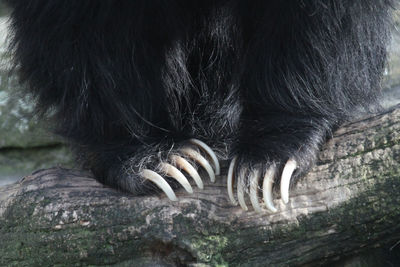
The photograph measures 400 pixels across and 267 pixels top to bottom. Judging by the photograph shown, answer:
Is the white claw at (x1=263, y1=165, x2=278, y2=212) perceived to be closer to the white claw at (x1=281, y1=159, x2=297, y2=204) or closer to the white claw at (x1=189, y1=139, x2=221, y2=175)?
the white claw at (x1=281, y1=159, x2=297, y2=204)

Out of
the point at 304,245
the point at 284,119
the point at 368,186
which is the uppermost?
the point at 284,119

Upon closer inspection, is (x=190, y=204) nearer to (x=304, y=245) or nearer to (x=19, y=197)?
(x=304, y=245)

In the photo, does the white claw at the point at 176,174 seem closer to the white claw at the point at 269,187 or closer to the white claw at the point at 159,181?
the white claw at the point at 159,181

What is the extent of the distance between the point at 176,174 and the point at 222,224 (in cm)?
26

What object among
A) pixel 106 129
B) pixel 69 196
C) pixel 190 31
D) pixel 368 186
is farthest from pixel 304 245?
pixel 190 31

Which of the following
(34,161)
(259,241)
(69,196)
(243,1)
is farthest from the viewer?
(34,161)

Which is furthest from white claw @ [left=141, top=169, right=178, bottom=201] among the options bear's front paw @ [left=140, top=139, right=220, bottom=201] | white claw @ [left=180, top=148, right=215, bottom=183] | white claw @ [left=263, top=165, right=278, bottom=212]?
white claw @ [left=263, top=165, right=278, bottom=212]

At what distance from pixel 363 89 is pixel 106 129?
989 millimetres

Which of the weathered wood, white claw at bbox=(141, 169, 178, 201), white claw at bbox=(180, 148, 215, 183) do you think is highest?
white claw at bbox=(180, 148, 215, 183)

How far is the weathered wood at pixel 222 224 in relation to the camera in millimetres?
1855

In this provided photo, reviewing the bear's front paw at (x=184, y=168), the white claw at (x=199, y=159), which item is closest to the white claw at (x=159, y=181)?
the bear's front paw at (x=184, y=168)

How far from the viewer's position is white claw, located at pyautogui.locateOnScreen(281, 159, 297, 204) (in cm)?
187

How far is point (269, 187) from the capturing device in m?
1.91

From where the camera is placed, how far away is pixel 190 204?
6.30ft
